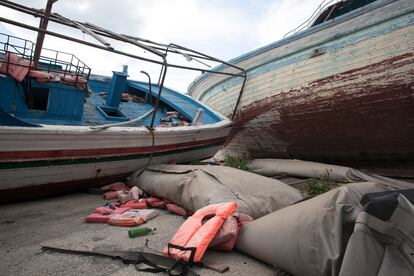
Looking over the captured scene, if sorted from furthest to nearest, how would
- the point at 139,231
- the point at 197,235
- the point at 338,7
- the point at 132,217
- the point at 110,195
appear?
the point at 338,7 < the point at 110,195 < the point at 132,217 < the point at 139,231 < the point at 197,235

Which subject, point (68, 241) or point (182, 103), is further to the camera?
point (182, 103)

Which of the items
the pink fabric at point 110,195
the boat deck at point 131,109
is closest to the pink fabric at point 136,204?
the pink fabric at point 110,195

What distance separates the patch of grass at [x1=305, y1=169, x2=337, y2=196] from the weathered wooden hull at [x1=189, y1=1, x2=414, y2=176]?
2.84 feet

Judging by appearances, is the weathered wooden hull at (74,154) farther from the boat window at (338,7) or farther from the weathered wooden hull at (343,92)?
the boat window at (338,7)

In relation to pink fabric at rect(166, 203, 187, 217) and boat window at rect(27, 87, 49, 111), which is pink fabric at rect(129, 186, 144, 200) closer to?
pink fabric at rect(166, 203, 187, 217)

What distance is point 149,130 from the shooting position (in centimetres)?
455

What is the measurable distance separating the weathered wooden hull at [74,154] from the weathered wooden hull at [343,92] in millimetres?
1514

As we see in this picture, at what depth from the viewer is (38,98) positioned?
4.53 metres

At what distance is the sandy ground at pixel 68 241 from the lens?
2.10m

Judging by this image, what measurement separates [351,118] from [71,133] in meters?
3.79

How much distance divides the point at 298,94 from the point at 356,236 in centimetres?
377

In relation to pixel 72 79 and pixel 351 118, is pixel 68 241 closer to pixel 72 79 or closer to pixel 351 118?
pixel 72 79

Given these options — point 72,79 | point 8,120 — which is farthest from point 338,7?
point 8,120

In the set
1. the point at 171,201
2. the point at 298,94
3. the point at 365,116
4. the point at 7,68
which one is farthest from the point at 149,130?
the point at 365,116
